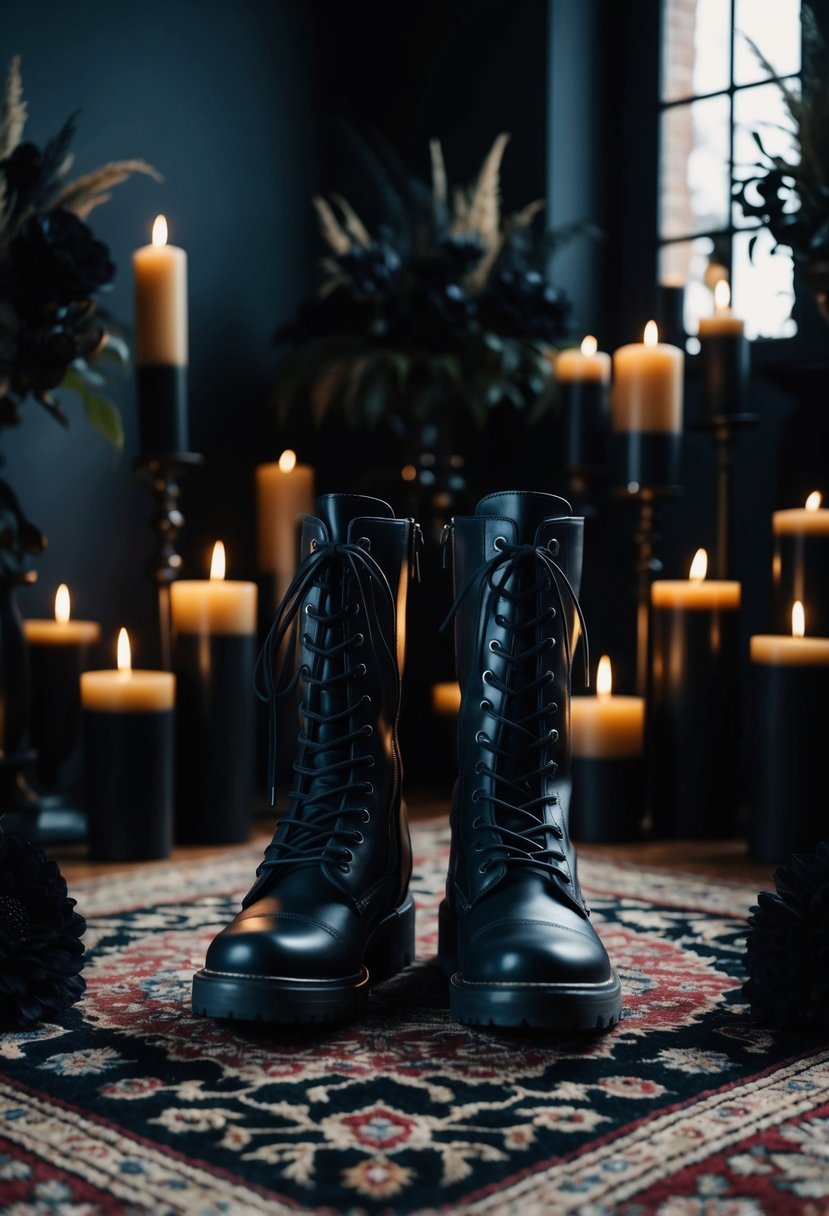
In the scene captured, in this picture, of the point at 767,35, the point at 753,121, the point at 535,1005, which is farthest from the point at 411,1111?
the point at 767,35

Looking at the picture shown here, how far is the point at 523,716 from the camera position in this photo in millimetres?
1134

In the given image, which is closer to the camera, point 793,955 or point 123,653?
point 793,955

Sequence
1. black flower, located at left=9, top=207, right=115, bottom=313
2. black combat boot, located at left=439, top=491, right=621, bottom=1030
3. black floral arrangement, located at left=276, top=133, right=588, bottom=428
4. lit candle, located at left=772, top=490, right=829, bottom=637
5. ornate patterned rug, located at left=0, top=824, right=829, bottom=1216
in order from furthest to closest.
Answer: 1. black floral arrangement, located at left=276, top=133, right=588, bottom=428
2. lit candle, located at left=772, top=490, right=829, bottom=637
3. black flower, located at left=9, top=207, right=115, bottom=313
4. black combat boot, located at left=439, top=491, right=621, bottom=1030
5. ornate patterned rug, located at left=0, top=824, right=829, bottom=1216

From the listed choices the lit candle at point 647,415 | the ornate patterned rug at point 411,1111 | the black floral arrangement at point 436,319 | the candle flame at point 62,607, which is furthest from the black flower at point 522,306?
the ornate patterned rug at point 411,1111

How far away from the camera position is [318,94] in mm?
2566

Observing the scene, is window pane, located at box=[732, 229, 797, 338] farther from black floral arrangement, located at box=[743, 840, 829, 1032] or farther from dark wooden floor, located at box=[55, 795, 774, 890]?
black floral arrangement, located at box=[743, 840, 829, 1032]

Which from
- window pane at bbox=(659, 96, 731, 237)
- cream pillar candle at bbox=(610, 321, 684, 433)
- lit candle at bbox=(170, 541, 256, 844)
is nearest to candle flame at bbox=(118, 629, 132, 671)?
lit candle at bbox=(170, 541, 256, 844)

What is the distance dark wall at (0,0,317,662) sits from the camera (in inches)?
82.5

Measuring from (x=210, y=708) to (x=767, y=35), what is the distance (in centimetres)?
153

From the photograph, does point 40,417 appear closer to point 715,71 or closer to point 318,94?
point 318,94

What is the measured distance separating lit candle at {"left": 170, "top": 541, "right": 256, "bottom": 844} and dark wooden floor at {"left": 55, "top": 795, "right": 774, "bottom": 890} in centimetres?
4

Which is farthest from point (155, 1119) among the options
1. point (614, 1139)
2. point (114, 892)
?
point (114, 892)

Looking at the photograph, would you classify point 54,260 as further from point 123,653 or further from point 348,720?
point 348,720

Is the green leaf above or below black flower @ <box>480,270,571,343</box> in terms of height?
below
